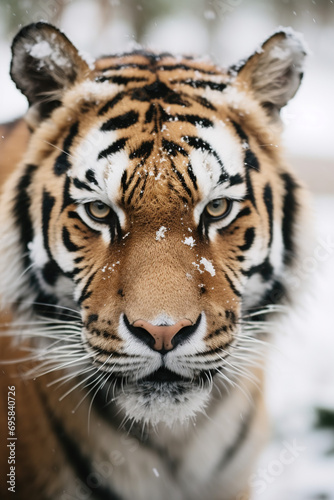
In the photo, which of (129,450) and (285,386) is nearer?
(129,450)

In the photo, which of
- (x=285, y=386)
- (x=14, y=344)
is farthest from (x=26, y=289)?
(x=285, y=386)

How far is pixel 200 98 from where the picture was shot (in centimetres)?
90

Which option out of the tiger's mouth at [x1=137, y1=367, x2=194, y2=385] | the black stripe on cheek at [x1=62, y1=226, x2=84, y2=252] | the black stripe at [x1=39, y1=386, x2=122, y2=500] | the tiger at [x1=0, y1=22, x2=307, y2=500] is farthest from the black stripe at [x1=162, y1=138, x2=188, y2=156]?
the black stripe at [x1=39, y1=386, x2=122, y2=500]

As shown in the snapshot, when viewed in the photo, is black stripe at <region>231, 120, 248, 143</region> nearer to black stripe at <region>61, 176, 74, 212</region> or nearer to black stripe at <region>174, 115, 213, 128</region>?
black stripe at <region>174, 115, 213, 128</region>

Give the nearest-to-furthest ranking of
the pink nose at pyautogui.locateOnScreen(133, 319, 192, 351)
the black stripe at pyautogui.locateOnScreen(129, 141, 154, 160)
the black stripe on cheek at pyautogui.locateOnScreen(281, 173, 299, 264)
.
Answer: the pink nose at pyautogui.locateOnScreen(133, 319, 192, 351)
the black stripe at pyautogui.locateOnScreen(129, 141, 154, 160)
the black stripe on cheek at pyautogui.locateOnScreen(281, 173, 299, 264)

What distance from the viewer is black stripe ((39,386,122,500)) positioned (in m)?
0.99

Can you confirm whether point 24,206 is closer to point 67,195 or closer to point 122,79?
point 67,195

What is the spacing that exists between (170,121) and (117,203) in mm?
170

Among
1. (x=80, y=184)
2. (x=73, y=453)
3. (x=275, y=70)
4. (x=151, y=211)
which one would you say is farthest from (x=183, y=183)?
(x=73, y=453)

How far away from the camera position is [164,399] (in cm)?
82

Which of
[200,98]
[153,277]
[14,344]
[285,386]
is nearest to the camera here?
[153,277]

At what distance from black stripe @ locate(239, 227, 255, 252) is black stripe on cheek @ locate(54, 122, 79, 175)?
32 cm

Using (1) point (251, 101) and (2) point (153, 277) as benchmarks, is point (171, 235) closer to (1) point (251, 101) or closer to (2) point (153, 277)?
(2) point (153, 277)

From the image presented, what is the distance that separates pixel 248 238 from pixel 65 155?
1.11 feet
